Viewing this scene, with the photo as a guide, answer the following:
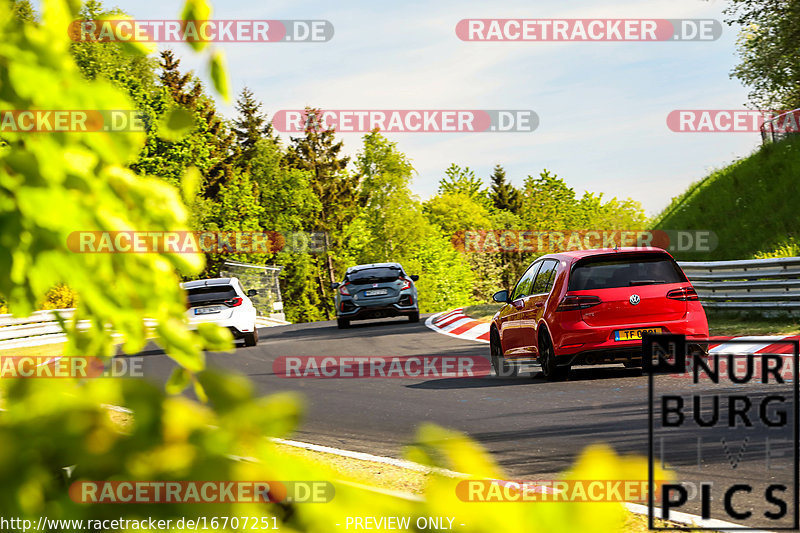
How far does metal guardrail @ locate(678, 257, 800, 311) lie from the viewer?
623 inches

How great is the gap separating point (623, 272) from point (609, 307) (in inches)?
21.5

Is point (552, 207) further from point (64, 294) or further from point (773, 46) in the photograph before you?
point (64, 294)

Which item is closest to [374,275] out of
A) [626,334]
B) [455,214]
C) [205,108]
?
[626,334]

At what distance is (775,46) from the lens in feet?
105

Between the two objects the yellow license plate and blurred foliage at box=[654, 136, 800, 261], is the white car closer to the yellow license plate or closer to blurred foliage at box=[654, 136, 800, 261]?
the yellow license plate

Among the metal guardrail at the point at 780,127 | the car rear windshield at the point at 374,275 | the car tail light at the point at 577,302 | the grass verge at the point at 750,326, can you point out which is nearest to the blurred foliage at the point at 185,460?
the car tail light at the point at 577,302

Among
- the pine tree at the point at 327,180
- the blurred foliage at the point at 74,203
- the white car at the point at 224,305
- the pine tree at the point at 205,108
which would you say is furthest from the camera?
the pine tree at the point at 327,180

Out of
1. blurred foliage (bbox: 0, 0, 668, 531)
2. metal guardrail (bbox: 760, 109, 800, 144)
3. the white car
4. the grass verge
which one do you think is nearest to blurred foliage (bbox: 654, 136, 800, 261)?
metal guardrail (bbox: 760, 109, 800, 144)

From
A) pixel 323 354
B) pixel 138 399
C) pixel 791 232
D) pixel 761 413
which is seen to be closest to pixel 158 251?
pixel 138 399

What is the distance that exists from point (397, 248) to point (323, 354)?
64.4 metres

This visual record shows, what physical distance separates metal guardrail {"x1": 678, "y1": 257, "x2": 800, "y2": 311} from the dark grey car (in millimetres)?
9144

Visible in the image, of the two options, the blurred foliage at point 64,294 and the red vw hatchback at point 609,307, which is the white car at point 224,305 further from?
the blurred foliage at point 64,294

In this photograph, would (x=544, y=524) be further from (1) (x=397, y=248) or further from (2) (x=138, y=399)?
(1) (x=397, y=248)

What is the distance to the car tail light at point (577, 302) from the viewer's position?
11.3m
